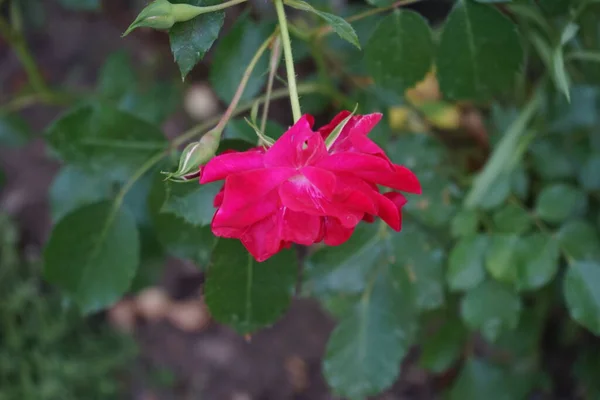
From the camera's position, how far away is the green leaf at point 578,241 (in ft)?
2.85

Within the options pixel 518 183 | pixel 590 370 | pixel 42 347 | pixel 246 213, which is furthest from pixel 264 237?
pixel 42 347

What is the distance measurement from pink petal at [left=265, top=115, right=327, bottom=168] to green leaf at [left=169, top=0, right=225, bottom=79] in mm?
123

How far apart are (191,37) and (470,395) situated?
2.99ft

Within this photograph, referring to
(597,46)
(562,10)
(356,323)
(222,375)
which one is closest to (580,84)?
(597,46)

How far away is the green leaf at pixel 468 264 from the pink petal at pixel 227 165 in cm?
46

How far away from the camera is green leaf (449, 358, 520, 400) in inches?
46.9

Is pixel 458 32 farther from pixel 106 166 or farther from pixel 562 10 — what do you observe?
pixel 106 166

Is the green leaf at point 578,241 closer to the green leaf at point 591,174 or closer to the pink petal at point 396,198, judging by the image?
the green leaf at point 591,174

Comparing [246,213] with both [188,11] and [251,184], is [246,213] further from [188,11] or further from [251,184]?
[188,11]

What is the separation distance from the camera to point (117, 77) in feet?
4.23

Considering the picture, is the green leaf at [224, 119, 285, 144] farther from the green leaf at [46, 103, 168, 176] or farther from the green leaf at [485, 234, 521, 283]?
the green leaf at [485, 234, 521, 283]

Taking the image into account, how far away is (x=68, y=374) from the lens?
4.78ft

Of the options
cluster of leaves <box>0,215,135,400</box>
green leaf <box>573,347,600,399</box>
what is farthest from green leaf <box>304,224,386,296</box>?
cluster of leaves <box>0,215,135,400</box>

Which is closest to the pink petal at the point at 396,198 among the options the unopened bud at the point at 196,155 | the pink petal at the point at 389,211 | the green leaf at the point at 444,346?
the pink petal at the point at 389,211
